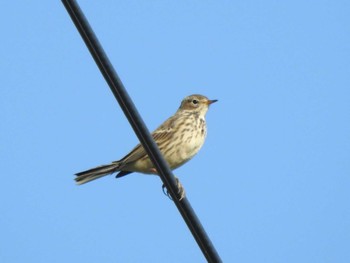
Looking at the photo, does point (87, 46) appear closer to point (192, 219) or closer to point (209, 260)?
point (192, 219)

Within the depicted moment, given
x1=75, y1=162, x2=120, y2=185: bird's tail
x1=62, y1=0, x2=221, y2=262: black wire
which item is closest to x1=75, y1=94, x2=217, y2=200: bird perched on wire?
x1=75, y1=162, x2=120, y2=185: bird's tail

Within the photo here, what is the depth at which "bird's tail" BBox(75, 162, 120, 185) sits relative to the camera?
9.63 m

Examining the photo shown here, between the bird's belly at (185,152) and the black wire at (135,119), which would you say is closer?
the black wire at (135,119)

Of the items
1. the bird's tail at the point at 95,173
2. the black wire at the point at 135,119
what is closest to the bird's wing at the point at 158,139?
the bird's tail at the point at 95,173

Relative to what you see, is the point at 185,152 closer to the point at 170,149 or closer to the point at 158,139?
the point at 170,149

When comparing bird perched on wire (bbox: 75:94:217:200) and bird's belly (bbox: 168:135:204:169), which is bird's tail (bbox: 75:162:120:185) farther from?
bird's belly (bbox: 168:135:204:169)

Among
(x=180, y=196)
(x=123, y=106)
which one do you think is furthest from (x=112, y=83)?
(x=180, y=196)

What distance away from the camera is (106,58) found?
466cm

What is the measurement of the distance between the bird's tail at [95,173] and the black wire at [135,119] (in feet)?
13.9

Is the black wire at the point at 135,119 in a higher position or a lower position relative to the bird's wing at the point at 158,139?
lower

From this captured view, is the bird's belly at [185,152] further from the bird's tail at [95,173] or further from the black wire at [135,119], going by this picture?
the black wire at [135,119]

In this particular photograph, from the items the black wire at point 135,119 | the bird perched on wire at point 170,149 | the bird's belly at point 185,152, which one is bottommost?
the black wire at point 135,119

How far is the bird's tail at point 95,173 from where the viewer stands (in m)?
9.63

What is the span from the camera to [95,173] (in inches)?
382
